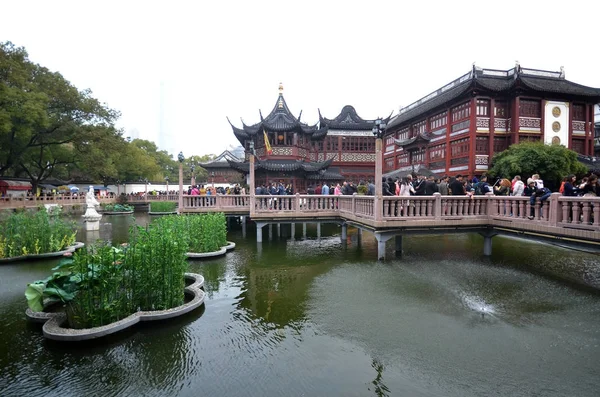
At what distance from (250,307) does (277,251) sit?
5712mm

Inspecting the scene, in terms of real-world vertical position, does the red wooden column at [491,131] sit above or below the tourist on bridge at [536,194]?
above

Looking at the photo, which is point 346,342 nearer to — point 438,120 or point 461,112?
point 461,112

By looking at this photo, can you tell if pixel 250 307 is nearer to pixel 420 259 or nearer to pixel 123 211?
pixel 420 259

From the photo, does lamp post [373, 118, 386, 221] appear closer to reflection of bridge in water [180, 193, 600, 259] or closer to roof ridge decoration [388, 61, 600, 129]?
reflection of bridge in water [180, 193, 600, 259]

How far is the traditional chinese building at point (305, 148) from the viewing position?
2661cm

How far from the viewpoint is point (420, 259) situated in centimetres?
1035

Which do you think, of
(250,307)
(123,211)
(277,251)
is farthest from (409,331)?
(123,211)

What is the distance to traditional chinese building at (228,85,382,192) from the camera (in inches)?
1048

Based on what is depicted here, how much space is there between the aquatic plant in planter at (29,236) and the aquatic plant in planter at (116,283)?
5.43 m

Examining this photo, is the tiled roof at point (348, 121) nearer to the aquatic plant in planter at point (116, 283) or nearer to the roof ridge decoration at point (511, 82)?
the roof ridge decoration at point (511, 82)

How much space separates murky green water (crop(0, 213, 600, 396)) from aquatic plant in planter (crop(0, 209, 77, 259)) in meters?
1.58

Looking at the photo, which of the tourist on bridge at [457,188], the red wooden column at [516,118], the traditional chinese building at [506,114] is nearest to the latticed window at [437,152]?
the traditional chinese building at [506,114]

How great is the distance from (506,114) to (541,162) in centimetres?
666

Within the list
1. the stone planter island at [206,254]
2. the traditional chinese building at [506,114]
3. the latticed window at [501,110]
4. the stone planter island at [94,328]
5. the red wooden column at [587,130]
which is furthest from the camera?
the red wooden column at [587,130]
